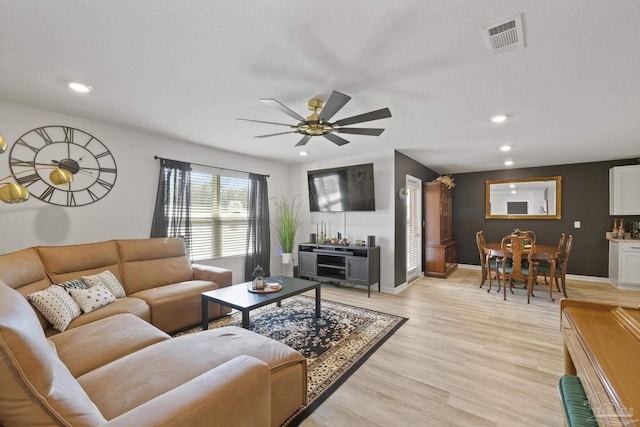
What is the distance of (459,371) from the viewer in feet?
7.34

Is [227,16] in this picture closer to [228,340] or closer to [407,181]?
[228,340]

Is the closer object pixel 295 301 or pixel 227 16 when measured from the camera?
pixel 227 16

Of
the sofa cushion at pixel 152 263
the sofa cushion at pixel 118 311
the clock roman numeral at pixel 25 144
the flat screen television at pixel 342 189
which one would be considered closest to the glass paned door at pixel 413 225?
the flat screen television at pixel 342 189

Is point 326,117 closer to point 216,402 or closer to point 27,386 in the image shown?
point 216,402

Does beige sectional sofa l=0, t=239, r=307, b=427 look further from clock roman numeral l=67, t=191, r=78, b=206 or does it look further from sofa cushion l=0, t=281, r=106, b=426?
clock roman numeral l=67, t=191, r=78, b=206

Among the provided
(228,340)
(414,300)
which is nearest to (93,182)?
(228,340)

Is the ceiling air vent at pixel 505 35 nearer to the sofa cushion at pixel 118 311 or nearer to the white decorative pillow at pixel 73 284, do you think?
the sofa cushion at pixel 118 311

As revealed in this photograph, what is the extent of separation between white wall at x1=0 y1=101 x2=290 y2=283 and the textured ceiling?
7.0 inches

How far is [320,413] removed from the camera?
1775mm

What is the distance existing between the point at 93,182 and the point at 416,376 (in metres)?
4.00

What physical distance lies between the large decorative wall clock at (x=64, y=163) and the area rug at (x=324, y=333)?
80.0 inches

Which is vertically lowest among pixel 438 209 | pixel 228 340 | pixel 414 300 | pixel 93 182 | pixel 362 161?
pixel 414 300

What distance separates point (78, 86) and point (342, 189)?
3.61 m

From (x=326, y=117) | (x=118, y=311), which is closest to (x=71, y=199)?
(x=118, y=311)
